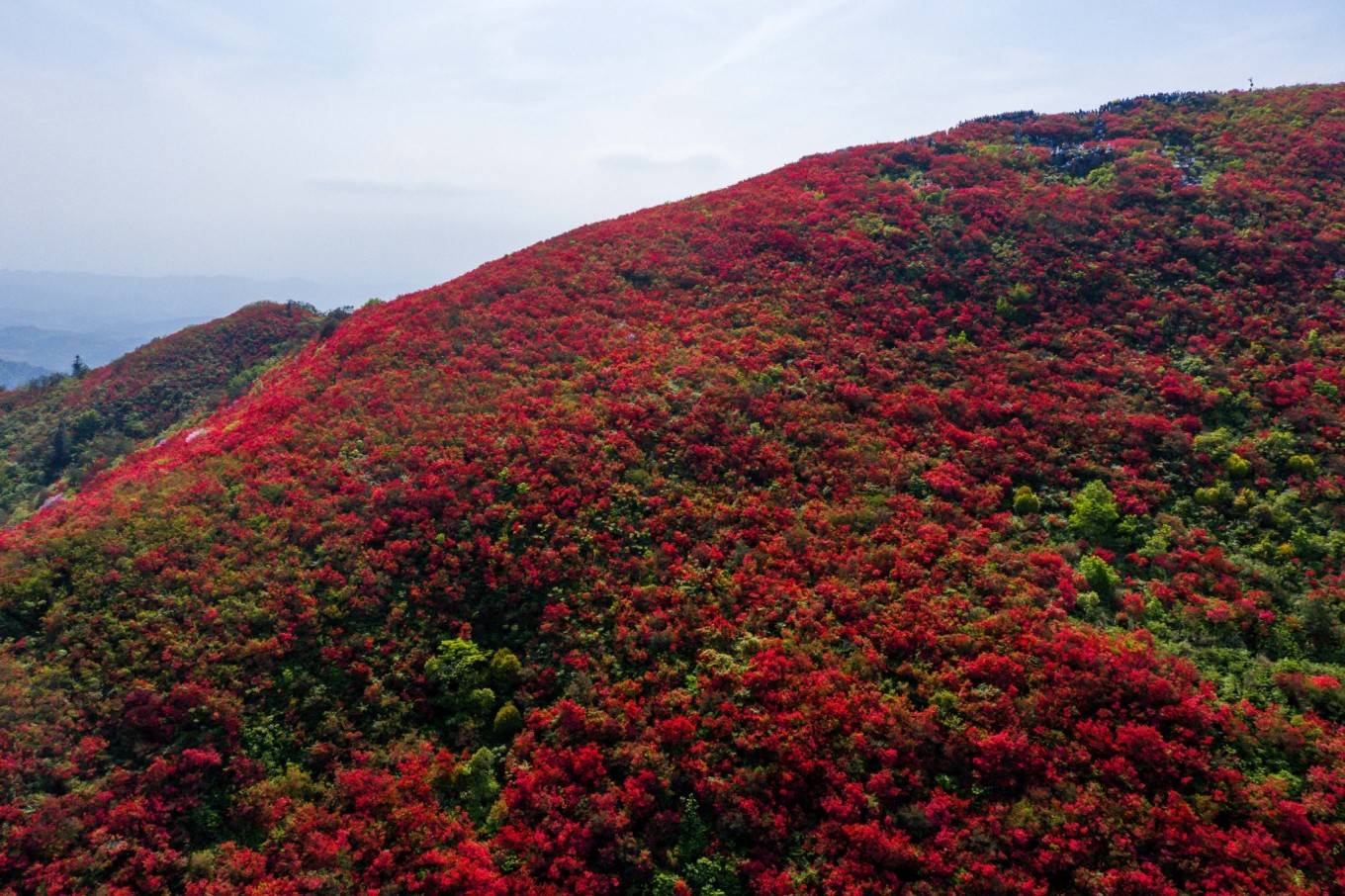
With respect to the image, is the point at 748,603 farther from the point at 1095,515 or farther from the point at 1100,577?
the point at 1095,515

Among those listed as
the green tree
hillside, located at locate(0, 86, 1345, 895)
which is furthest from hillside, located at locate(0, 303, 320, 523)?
the green tree

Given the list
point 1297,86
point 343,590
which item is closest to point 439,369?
point 343,590

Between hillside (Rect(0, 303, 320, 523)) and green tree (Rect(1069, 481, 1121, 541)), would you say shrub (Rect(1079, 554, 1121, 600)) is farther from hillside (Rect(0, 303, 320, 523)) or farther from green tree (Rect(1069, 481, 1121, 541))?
hillside (Rect(0, 303, 320, 523))

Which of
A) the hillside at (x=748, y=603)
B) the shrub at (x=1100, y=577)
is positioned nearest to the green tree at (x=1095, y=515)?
the hillside at (x=748, y=603)

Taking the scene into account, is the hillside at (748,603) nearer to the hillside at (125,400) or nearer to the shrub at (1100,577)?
the shrub at (1100,577)

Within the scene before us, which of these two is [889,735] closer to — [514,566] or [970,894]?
[970,894]

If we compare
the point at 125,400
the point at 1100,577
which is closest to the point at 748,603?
the point at 1100,577
